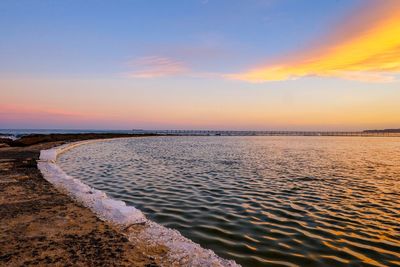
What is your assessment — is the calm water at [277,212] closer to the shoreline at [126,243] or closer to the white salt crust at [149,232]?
the white salt crust at [149,232]

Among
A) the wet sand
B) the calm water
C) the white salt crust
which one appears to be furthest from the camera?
the calm water

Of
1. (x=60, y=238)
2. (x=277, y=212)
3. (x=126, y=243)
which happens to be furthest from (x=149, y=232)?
(x=277, y=212)

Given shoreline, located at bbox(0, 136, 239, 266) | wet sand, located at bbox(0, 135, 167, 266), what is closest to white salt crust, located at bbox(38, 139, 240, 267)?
shoreline, located at bbox(0, 136, 239, 266)

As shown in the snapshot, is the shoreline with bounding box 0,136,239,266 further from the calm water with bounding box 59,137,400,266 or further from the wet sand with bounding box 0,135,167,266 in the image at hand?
the calm water with bounding box 59,137,400,266

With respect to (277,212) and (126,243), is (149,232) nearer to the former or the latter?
(126,243)

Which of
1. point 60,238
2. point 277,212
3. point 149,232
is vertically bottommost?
point 277,212

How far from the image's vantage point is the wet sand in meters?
5.69

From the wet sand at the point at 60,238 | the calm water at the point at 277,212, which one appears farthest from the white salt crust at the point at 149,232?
the calm water at the point at 277,212

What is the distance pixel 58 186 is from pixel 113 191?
8.71 feet

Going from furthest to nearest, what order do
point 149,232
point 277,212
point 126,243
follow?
1. point 277,212
2. point 149,232
3. point 126,243

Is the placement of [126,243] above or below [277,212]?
above

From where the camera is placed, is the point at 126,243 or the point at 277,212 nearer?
the point at 126,243

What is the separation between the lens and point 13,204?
962cm

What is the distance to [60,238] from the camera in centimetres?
675
